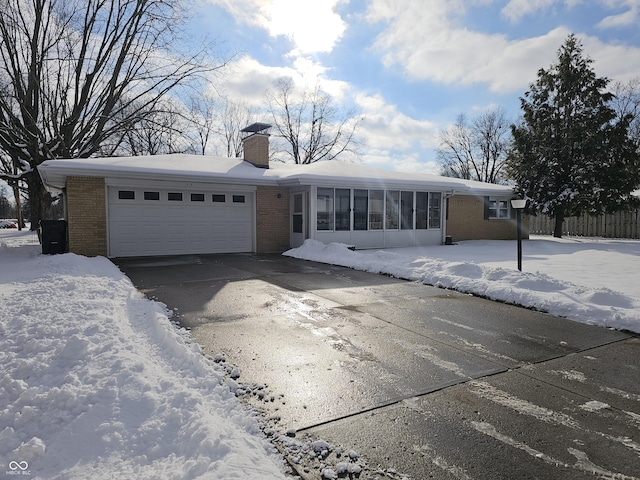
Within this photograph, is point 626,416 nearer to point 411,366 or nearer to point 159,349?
point 411,366

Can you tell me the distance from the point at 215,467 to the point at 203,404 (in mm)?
756

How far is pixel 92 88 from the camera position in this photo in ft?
60.3

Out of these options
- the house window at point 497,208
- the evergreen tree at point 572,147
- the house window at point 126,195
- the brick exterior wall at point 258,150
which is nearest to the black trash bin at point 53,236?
the house window at point 126,195

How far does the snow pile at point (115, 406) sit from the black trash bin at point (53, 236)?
303 inches

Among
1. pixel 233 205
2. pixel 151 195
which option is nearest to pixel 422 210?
pixel 233 205

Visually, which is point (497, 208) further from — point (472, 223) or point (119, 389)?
point (119, 389)

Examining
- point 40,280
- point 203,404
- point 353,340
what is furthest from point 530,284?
point 40,280

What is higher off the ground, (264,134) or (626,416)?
(264,134)

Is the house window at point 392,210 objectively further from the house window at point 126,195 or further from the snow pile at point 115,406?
the snow pile at point 115,406

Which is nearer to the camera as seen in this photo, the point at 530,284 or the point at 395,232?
the point at 530,284

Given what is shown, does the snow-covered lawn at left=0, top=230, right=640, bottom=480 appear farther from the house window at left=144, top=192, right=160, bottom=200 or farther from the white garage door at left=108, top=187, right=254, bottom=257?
the house window at left=144, top=192, right=160, bottom=200

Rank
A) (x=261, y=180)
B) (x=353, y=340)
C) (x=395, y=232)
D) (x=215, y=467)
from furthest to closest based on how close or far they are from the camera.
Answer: (x=395, y=232) < (x=261, y=180) < (x=353, y=340) < (x=215, y=467)

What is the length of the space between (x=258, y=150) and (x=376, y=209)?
5645mm

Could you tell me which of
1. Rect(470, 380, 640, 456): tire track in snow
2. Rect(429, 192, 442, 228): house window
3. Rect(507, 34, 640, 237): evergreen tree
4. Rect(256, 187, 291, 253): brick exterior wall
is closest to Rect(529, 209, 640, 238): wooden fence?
Rect(507, 34, 640, 237): evergreen tree
